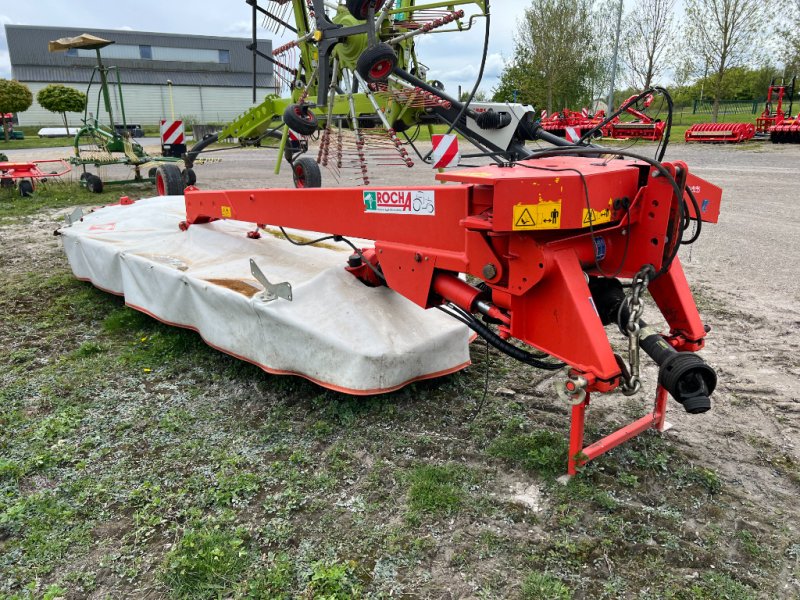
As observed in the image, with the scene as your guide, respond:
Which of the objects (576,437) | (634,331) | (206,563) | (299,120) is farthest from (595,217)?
(299,120)

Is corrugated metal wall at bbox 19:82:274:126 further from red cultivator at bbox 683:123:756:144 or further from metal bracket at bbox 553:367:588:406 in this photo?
metal bracket at bbox 553:367:588:406

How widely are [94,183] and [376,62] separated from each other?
7.94 m

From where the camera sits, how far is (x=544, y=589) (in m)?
2.06

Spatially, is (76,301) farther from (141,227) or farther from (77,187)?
(77,187)

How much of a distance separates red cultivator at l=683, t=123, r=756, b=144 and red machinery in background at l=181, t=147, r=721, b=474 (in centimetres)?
1988

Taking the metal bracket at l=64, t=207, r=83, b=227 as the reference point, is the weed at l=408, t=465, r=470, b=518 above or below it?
below

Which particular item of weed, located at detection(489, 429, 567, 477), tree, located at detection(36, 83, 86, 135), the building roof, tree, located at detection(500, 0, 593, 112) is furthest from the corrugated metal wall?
weed, located at detection(489, 429, 567, 477)

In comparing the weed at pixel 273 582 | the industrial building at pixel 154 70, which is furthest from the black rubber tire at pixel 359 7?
the industrial building at pixel 154 70

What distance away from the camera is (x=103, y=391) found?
3.55 meters

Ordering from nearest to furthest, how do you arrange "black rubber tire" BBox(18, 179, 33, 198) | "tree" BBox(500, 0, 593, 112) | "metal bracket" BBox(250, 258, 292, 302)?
"metal bracket" BBox(250, 258, 292, 302) < "black rubber tire" BBox(18, 179, 33, 198) < "tree" BBox(500, 0, 593, 112)

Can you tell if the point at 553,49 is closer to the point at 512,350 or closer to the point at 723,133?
the point at 723,133

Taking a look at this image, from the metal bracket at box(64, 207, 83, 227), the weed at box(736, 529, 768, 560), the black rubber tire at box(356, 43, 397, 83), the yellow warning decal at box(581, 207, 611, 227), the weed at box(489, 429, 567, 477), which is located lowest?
the weed at box(736, 529, 768, 560)

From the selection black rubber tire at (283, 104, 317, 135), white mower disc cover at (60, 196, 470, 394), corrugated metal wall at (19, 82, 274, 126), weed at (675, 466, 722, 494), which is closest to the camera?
weed at (675, 466, 722, 494)

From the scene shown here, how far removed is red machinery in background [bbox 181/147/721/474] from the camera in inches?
90.6
